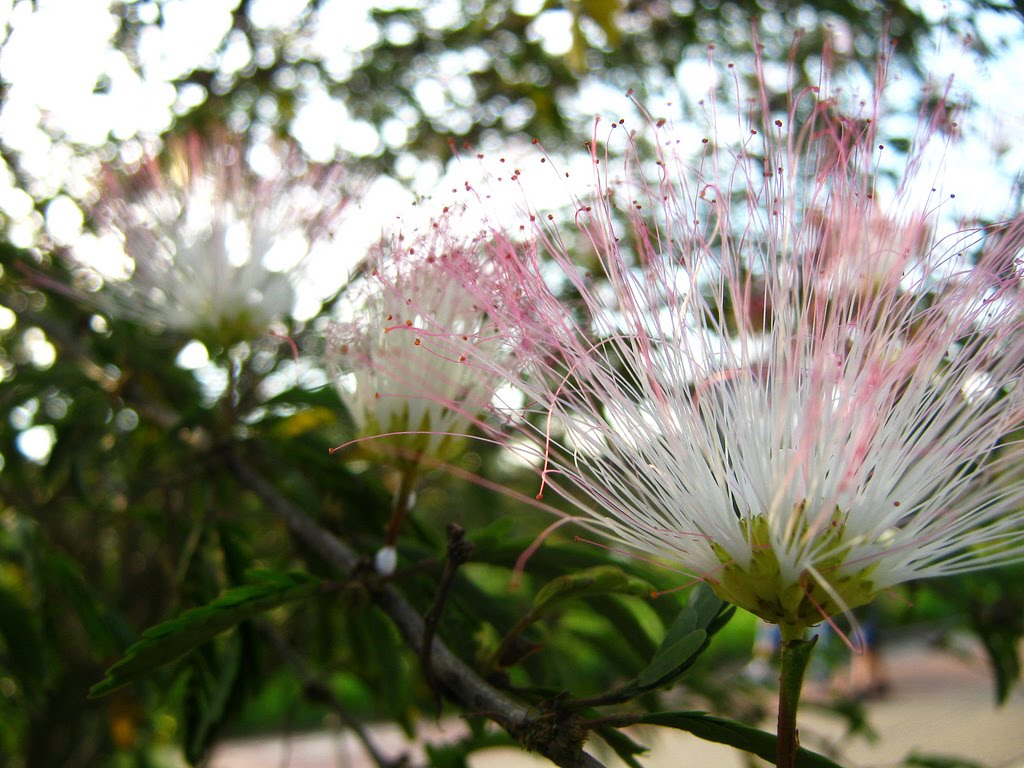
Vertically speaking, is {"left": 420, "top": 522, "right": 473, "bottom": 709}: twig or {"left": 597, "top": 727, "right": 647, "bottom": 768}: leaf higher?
{"left": 420, "top": 522, "right": 473, "bottom": 709}: twig

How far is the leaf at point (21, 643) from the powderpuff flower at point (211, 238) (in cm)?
81

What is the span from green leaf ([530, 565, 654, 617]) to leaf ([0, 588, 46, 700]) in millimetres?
1246

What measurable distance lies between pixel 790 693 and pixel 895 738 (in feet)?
32.8

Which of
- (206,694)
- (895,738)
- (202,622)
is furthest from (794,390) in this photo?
(895,738)

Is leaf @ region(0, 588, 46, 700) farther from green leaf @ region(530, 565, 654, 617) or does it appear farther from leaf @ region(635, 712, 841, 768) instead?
leaf @ region(635, 712, 841, 768)

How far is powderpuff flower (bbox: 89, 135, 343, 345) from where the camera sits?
7.28ft

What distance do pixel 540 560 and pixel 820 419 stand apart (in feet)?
2.08

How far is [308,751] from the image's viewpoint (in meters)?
11.5

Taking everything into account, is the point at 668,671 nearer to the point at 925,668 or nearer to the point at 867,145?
the point at 867,145

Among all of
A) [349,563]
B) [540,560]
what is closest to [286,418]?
[349,563]

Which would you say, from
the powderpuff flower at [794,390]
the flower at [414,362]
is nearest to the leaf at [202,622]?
the flower at [414,362]

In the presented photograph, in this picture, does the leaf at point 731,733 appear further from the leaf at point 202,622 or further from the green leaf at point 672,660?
the leaf at point 202,622

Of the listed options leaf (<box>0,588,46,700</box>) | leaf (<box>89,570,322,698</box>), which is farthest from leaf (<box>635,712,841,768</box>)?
leaf (<box>0,588,46,700</box>)

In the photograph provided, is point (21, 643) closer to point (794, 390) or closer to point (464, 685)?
point (464, 685)
